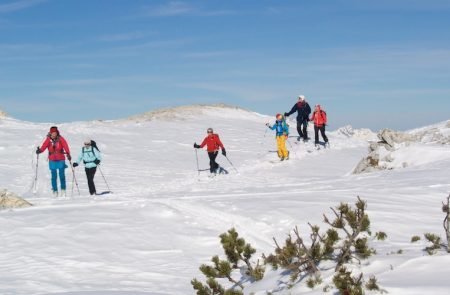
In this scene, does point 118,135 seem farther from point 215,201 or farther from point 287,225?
point 287,225

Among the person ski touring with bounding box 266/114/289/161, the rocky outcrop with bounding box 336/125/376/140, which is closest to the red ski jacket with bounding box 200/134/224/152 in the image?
the person ski touring with bounding box 266/114/289/161

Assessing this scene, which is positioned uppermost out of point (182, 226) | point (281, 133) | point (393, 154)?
point (281, 133)

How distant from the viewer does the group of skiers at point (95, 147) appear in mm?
15594

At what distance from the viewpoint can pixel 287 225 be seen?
1003cm

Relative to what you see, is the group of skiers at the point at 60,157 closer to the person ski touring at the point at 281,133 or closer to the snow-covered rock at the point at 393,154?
the person ski touring at the point at 281,133

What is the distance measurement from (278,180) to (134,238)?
32.2 ft

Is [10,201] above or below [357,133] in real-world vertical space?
below

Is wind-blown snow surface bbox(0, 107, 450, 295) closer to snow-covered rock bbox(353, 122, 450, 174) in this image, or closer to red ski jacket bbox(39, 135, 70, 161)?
snow-covered rock bbox(353, 122, 450, 174)

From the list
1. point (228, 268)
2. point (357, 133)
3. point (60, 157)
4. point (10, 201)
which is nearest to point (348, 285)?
point (228, 268)

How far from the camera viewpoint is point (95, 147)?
51.8ft

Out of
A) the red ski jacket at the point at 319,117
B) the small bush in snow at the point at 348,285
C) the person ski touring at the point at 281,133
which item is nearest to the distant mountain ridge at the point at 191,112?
the red ski jacket at the point at 319,117

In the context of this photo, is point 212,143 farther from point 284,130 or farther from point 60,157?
point 60,157

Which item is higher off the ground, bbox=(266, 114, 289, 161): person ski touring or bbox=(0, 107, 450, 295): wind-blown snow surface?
bbox=(266, 114, 289, 161): person ski touring

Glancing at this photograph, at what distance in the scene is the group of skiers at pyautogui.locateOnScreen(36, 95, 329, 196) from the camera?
15.6 m
